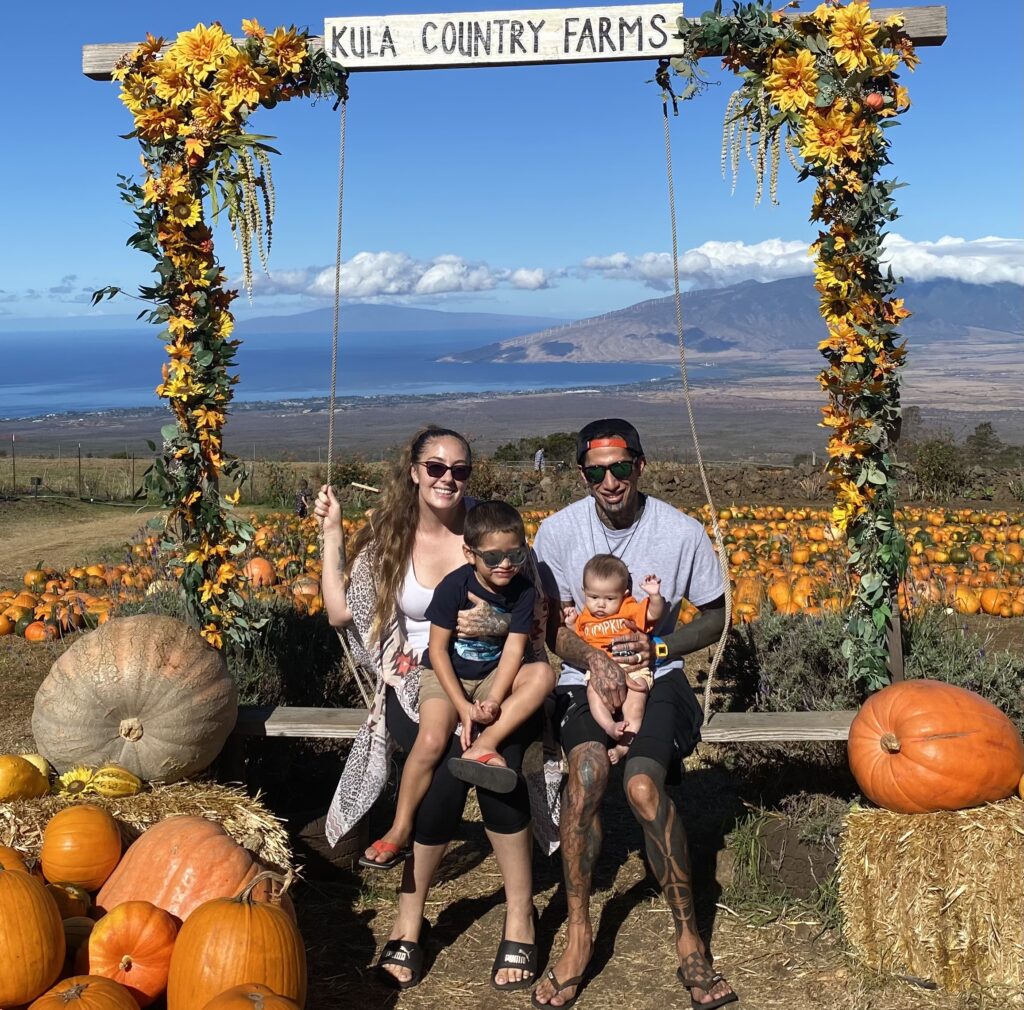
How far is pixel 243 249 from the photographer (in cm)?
491

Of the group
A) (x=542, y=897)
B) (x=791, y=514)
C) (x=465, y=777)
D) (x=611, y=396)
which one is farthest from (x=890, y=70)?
(x=611, y=396)

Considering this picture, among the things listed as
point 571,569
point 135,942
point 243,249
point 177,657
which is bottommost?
point 135,942

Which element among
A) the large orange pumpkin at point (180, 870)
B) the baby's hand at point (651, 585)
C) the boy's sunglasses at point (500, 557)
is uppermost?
the boy's sunglasses at point (500, 557)

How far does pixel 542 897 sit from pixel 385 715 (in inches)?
38.5

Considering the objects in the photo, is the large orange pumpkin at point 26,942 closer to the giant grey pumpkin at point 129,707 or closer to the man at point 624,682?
the giant grey pumpkin at point 129,707

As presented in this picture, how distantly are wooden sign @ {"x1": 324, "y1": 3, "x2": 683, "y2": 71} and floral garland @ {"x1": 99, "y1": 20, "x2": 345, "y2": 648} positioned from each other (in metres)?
0.19

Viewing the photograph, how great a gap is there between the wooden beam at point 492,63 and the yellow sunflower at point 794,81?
33 centimetres

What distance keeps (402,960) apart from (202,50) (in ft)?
11.9

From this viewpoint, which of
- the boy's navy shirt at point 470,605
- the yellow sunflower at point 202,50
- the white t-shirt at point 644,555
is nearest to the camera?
the boy's navy shirt at point 470,605

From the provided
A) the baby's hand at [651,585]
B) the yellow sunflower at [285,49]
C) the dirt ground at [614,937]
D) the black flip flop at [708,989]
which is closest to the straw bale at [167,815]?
the dirt ground at [614,937]

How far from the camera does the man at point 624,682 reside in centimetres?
371

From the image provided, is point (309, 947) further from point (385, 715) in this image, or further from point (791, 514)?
point (791, 514)

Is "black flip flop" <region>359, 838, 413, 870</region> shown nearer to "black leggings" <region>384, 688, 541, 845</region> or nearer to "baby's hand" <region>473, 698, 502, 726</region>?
"black leggings" <region>384, 688, 541, 845</region>

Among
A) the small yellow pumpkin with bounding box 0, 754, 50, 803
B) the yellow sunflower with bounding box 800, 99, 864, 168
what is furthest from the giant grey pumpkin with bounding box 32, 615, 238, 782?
the yellow sunflower with bounding box 800, 99, 864, 168
